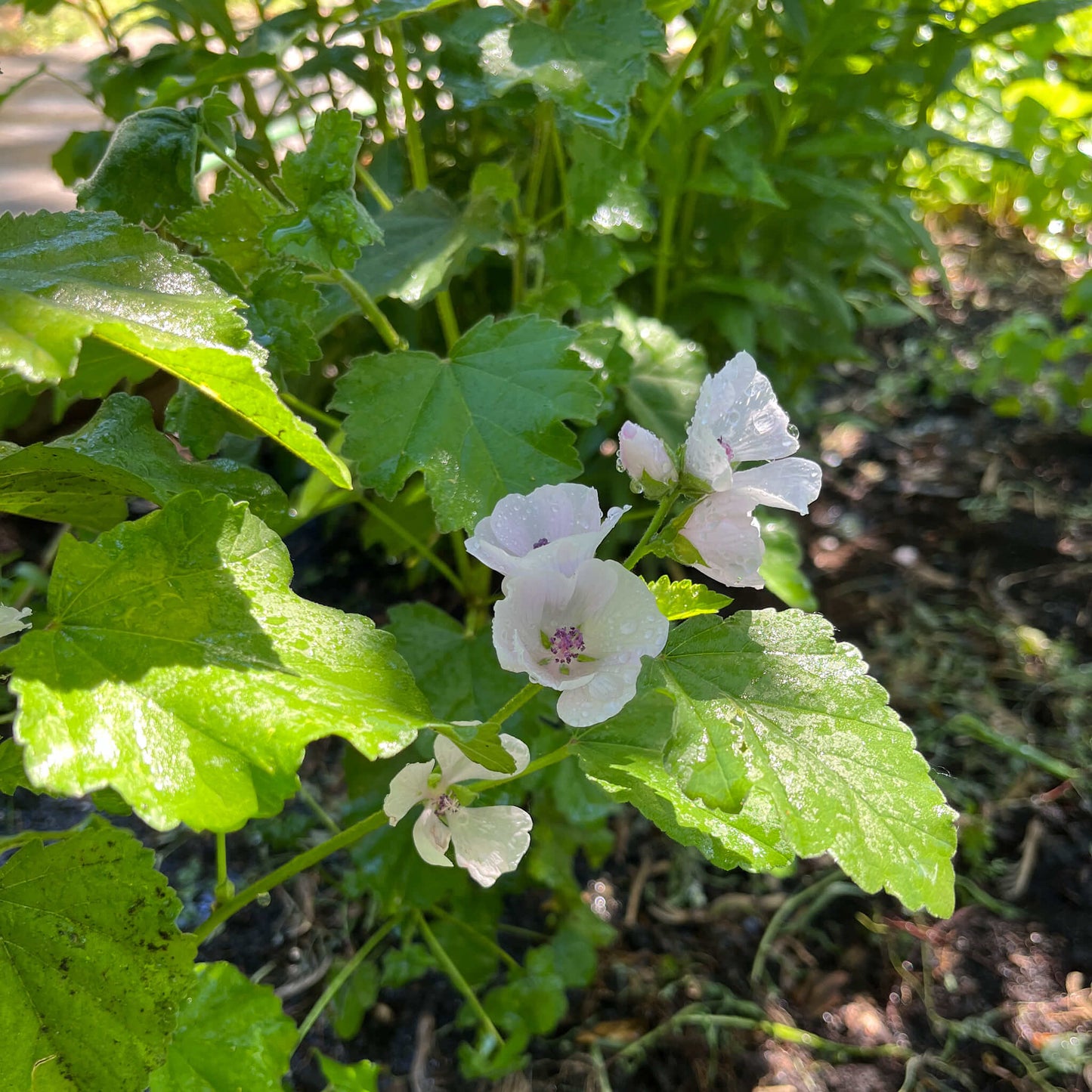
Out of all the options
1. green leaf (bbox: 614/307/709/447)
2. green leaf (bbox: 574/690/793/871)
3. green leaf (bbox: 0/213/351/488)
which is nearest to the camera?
green leaf (bbox: 0/213/351/488)

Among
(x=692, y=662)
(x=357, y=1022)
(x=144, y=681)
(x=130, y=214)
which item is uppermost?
(x=130, y=214)

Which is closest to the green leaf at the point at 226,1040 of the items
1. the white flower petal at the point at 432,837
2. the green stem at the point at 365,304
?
the white flower petal at the point at 432,837

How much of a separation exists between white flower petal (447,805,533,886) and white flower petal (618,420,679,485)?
0.23m

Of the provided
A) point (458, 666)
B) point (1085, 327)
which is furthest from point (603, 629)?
point (1085, 327)

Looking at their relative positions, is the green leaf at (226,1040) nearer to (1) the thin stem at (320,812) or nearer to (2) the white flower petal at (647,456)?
(1) the thin stem at (320,812)

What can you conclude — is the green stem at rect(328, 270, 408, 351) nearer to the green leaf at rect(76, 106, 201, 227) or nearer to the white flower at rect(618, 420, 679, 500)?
the green leaf at rect(76, 106, 201, 227)

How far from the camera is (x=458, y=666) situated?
3.14ft

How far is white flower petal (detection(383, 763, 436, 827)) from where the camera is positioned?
1.95 ft

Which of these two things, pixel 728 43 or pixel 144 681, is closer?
pixel 144 681

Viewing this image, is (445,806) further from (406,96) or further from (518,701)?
(406,96)

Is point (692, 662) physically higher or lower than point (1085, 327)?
higher

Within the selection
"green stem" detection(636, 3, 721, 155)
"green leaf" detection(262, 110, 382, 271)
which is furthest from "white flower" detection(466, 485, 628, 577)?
"green stem" detection(636, 3, 721, 155)

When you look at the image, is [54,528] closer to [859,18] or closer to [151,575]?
[151,575]

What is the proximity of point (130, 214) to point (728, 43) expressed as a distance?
0.94 meters
